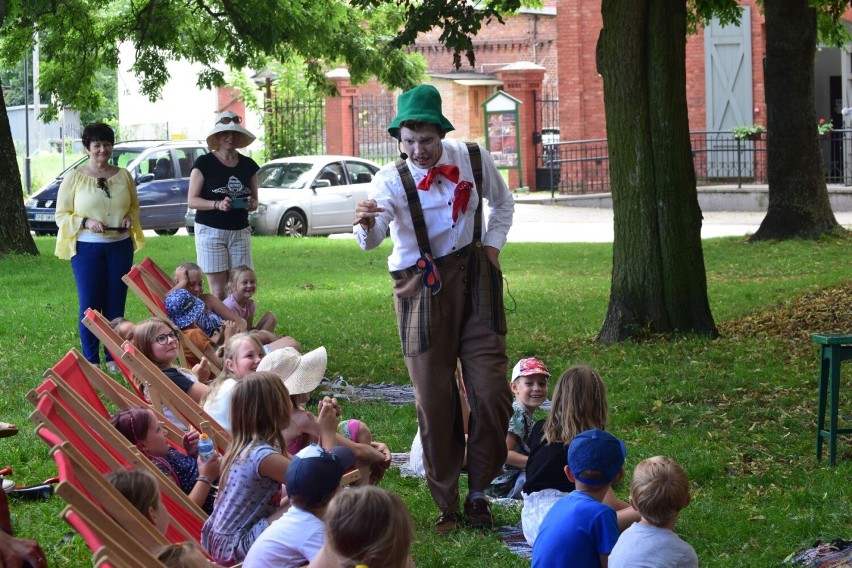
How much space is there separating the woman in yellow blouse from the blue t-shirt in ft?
19.6

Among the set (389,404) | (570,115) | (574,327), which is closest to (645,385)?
(389,404)

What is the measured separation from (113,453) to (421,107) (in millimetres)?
1968

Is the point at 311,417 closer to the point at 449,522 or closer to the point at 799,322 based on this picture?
the point at 449,522

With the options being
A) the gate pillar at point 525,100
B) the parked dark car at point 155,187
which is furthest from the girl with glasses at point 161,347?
the gate pillar at point 525,100

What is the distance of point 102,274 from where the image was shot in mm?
9688

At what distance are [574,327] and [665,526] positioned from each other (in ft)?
25.8

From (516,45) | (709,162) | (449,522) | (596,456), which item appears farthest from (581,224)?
(596,456)

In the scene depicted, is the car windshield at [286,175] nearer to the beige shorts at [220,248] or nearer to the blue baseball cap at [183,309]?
the beige shorts at [220,248]

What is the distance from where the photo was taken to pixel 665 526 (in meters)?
4.26

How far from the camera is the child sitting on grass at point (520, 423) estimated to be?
6.32 meters

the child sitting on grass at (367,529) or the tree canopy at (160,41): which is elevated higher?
the tree canopy at (160,41)

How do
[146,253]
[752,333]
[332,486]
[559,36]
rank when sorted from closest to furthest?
[332,486], [752,333], [146,253], [559,36]

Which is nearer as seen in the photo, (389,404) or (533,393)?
(533,393)

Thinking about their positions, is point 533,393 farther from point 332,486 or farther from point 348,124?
point 348,124
